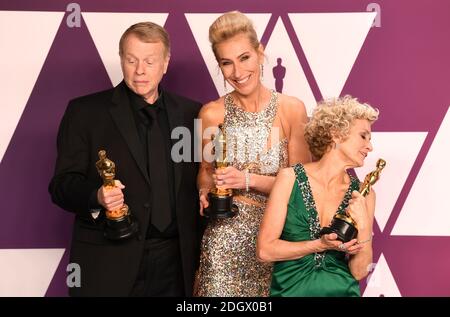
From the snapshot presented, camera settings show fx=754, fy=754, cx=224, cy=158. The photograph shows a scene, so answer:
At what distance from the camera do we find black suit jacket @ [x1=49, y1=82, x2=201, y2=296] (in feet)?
9.52

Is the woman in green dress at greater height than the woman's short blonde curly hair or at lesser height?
lesser

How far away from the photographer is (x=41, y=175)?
12.5 ft

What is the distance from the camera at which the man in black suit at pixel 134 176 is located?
9.52 feet

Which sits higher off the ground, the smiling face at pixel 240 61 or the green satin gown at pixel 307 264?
the smiling face at pixel 240 61

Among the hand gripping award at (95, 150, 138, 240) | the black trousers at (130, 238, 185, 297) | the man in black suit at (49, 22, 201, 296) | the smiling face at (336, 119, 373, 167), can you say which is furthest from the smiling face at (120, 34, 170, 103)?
the smiling face at (336, 119, 373, 167)

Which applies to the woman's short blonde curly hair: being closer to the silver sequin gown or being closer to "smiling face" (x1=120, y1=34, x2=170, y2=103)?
the silver sequin gown

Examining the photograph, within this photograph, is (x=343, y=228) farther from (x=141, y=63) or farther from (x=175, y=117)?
(x=141, y=63)

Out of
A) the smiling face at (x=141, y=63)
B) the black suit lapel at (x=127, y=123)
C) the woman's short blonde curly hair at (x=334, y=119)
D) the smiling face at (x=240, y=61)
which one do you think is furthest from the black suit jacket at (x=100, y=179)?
the woman's short blonde curly hair at (x=334, y=119)

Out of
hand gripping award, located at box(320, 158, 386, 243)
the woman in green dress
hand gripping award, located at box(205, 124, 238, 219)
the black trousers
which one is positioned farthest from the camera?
the black trousers

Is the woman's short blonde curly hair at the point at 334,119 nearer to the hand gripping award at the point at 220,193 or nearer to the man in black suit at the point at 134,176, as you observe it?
the hand gripping award at the point at 220,193

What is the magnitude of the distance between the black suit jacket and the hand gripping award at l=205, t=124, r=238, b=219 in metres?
0.19

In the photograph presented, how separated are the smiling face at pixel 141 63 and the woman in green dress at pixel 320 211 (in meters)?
0.63
